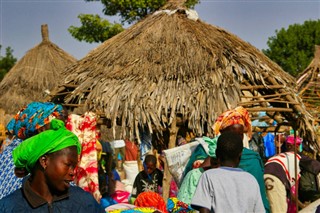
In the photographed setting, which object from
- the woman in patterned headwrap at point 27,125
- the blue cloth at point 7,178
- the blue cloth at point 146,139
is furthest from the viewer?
the blue cloth at point 146,139

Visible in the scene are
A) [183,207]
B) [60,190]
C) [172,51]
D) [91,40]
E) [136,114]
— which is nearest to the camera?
[60,190]

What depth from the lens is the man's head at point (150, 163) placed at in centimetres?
921

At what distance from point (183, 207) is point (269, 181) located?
107 inches

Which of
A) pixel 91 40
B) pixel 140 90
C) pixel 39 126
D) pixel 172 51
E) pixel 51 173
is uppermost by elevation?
pixel 91 40

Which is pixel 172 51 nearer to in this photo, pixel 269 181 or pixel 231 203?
pixel 269 181

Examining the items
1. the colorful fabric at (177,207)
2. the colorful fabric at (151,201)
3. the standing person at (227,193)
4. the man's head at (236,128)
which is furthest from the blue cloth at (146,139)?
the standing person at (227,193)

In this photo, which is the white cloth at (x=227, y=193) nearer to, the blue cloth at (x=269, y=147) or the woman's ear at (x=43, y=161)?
the woman's ear at (x=43, y=161)

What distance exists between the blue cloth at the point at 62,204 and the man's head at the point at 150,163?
20.5 ft

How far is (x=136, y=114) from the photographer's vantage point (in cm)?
859

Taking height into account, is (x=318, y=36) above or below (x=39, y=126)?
above

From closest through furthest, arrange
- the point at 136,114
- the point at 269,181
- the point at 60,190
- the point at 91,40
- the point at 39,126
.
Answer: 1. the point at 60,190
2. the point at 39,126
3. the point at 269,181
4. the point at 136,114
5. the point at 91,40

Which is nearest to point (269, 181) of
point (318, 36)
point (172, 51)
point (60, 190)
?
point (172, 51)

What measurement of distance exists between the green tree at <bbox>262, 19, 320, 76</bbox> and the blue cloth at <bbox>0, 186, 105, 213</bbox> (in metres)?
38.7

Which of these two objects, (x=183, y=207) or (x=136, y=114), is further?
(x=136, y=114)
